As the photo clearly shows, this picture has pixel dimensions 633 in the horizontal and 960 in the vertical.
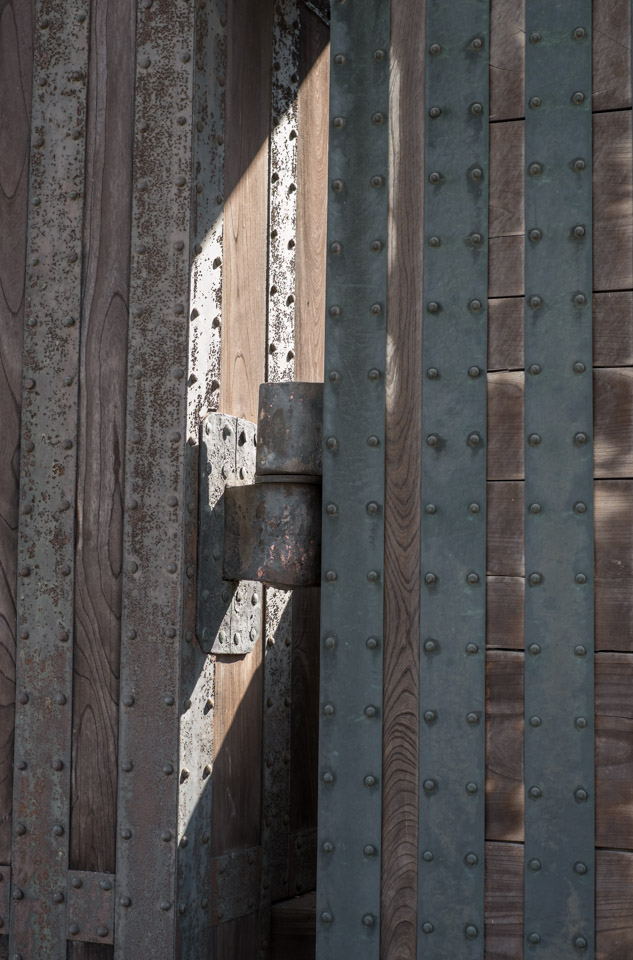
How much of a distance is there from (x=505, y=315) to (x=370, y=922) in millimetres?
1381

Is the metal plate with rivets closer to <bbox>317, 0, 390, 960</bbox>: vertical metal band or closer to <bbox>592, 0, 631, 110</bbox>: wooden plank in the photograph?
<bbox>317, 0, 390, 960</bbox>: vertical metal band

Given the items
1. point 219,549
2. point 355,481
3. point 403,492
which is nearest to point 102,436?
point 219,549

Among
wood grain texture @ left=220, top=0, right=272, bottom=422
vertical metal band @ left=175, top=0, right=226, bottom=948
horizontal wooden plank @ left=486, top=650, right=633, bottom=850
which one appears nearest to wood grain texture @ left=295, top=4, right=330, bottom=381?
wood grain texture @ left=220, top=0, right=272, bottom=422

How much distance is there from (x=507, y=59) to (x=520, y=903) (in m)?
1.86

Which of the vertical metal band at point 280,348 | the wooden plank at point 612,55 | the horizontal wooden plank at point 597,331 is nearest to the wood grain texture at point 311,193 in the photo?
the vertical metal band at point 280,348

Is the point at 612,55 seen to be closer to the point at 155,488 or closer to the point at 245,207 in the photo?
the point at 245,207

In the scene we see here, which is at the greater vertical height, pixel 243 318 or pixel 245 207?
pixel 245 207

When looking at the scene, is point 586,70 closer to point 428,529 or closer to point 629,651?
point 428,529

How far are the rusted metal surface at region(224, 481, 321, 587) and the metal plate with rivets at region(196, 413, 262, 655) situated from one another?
47mm

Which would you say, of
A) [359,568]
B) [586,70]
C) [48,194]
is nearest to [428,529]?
[359,568]

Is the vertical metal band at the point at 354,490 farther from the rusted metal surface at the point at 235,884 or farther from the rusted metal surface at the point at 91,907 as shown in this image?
the rusted metal surface at the point at 91,907

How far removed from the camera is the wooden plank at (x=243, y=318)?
278 cm

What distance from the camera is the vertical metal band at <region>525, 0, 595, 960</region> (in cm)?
236

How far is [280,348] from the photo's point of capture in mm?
3162
